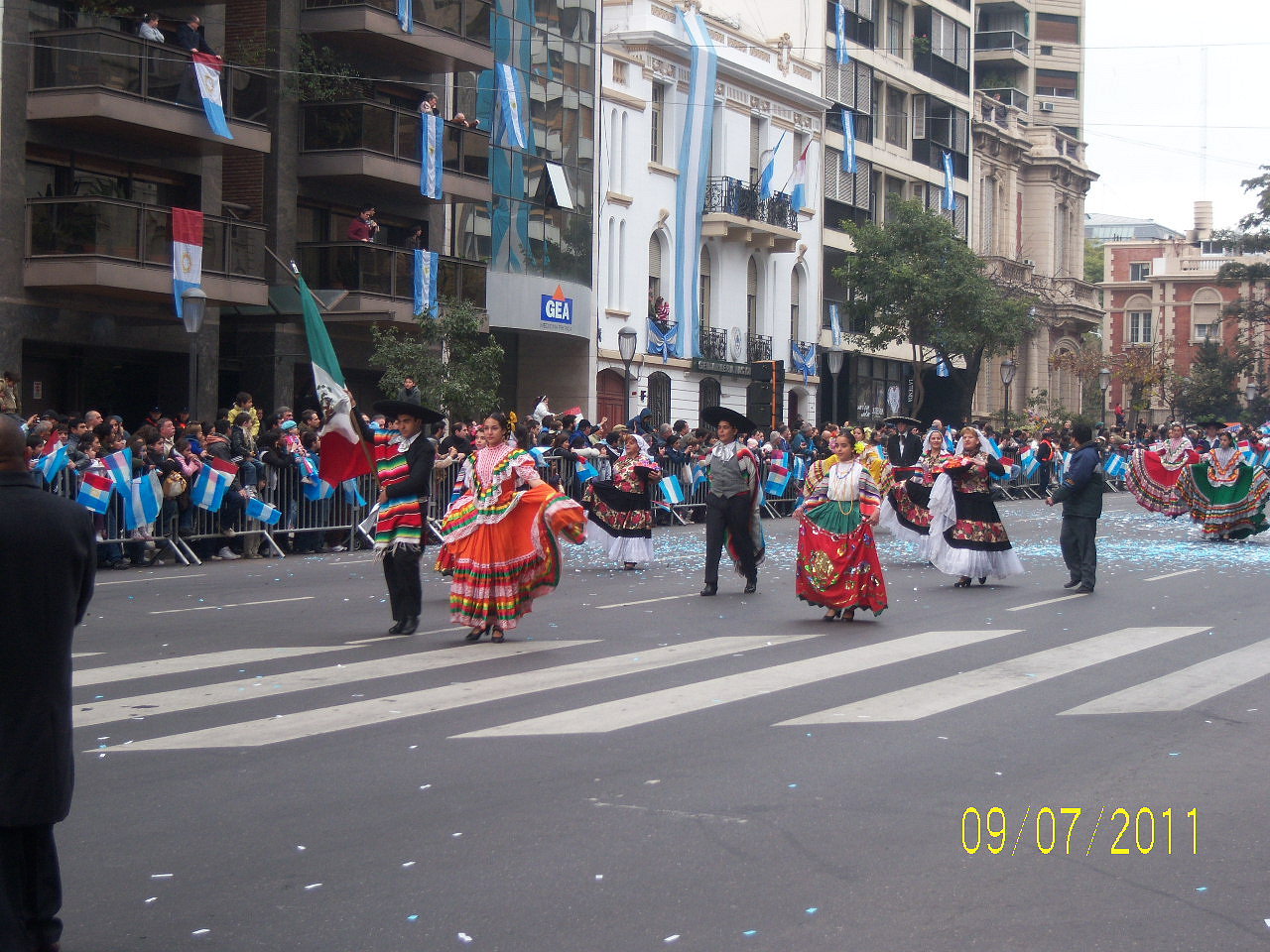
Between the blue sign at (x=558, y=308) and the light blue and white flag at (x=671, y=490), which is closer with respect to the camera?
the light blue and white flag at (x=671, y=490)

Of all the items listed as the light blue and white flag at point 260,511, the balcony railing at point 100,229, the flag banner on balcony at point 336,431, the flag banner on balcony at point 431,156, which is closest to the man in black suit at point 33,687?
the flag banner on balcony at point 336,431

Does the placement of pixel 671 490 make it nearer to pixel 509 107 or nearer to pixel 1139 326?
pixel 509 107

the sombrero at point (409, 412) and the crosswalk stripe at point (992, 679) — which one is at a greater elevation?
the sombrero at point (409, 412)

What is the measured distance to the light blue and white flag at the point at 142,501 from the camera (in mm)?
17984

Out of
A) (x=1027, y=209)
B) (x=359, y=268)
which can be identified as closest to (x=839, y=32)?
(x=1027, y=209)

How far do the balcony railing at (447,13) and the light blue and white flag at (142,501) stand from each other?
1427 cm

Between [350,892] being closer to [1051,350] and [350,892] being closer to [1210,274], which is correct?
[1051,350]

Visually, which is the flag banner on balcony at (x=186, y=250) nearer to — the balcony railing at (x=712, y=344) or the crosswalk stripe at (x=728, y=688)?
the crosswalk stripe at (x=728, y=688)

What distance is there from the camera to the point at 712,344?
4284 centimetres

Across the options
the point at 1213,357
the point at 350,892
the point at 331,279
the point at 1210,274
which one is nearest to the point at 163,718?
the point at 350,892

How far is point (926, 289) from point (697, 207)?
24.9ft

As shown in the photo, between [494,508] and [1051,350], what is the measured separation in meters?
55.9

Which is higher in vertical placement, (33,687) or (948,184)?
(948,184)

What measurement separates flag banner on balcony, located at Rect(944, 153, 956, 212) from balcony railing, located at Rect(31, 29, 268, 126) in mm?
34526
